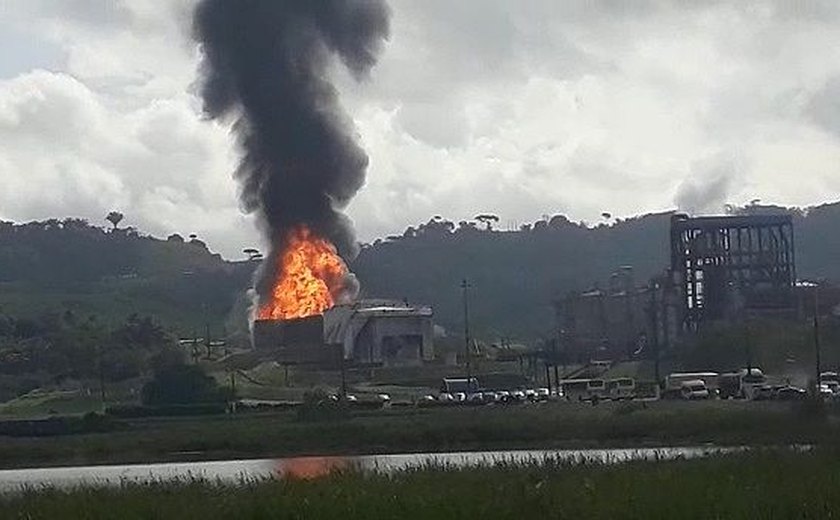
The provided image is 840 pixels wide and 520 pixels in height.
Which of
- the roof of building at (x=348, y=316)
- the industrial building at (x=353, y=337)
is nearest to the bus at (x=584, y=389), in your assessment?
the industrial building at (x=353, y=337)

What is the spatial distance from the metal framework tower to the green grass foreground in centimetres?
9265

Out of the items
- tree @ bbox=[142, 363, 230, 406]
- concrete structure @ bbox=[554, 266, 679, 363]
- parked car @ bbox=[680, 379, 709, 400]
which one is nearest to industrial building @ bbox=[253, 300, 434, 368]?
concrete structure @ bbox=[554, 266, 679, 363]

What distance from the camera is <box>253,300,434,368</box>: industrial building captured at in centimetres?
12481

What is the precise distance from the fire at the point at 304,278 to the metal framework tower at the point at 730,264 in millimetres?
29617

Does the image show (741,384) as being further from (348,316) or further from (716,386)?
(348,316)

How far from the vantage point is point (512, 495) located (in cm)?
3073

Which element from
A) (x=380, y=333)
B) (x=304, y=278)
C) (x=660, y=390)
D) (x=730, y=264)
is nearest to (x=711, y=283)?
(x=730, y=264)

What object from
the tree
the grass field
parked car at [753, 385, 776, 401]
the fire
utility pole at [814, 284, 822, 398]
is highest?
the fire

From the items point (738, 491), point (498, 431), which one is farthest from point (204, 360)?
point (738, 491)

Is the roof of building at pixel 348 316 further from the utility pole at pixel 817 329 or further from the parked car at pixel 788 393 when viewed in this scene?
the parked car at pixel 788 393

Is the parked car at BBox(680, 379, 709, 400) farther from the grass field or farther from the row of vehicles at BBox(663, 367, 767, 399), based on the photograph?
the grass field

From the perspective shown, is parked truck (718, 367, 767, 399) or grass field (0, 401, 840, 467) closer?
grass field (0, 401, 840, 467)

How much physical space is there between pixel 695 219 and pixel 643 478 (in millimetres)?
104785

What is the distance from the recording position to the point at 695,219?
13738 centimetres
